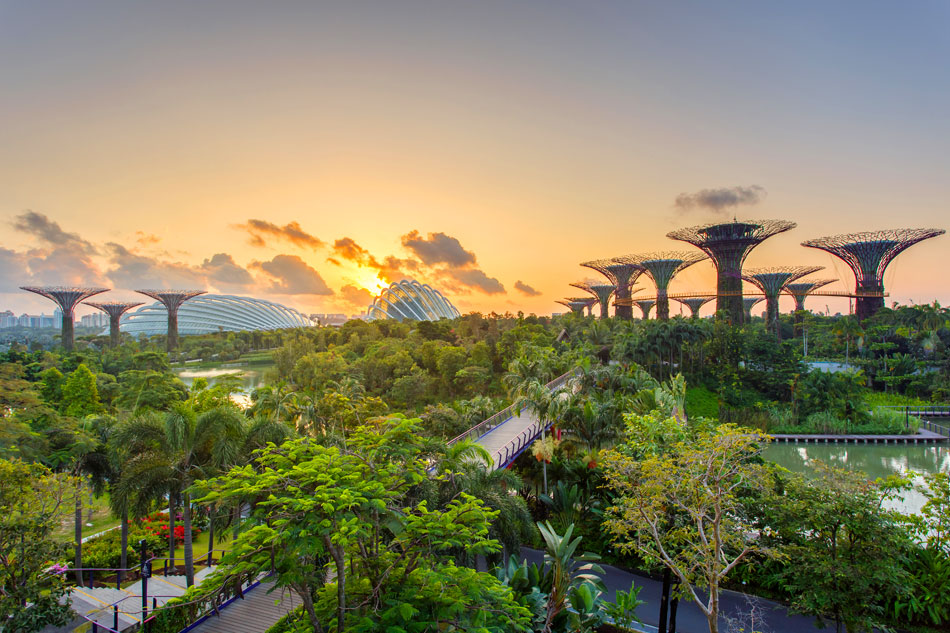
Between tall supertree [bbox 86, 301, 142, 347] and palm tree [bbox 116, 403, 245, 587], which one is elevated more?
tall supertree [bbox 86, 301, 142, 347]

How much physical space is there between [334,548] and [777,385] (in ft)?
124

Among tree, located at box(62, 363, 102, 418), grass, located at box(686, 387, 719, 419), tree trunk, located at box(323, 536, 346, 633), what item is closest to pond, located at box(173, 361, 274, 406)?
tree, located at box(62, 363, 102, 418)

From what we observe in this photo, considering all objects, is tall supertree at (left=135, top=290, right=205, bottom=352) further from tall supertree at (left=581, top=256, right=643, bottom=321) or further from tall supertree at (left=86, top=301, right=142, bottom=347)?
tall supertree at (left=581, top=256, right=643, bottom=321)

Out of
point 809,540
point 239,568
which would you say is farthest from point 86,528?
point 809,540

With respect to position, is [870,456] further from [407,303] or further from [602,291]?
[407,303]

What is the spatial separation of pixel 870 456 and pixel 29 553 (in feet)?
115

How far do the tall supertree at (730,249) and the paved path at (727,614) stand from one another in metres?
41.8

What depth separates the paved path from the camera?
11.8 meters

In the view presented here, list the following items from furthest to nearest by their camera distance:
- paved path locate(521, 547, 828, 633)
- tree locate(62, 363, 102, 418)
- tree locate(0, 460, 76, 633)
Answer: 1. tree locate(62, 363, 102, 418)
2. paved path locate(521, 547, 828, 633)
3. tree locate(0, 460, 76, 633)

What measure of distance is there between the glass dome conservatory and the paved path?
74996 millimetres

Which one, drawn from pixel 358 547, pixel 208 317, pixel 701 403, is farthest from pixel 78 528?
pixel 208 317

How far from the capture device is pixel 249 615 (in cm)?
1115

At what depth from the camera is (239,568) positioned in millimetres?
7129

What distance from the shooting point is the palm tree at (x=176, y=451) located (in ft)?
40.5
